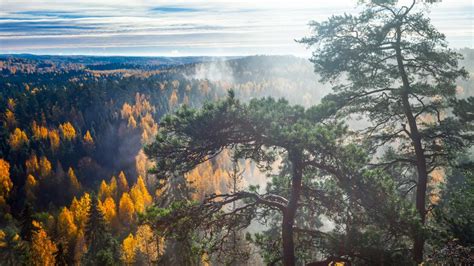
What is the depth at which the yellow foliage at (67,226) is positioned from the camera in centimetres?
6181

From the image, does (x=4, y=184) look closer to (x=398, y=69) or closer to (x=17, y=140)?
(x=17, y=140)

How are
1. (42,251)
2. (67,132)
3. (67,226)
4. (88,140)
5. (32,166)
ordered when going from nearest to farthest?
A: 1. (42,251)
2. (67,226)
3. (32,166)
4. (88,140)
5. (67,132)

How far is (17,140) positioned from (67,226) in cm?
6791

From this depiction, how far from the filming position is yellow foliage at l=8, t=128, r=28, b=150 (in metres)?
116

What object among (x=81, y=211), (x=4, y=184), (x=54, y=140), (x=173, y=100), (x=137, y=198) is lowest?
(x=4, y=184)

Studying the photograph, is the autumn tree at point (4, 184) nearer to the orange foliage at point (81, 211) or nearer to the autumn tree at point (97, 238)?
the orange foliage at point (81, 211)

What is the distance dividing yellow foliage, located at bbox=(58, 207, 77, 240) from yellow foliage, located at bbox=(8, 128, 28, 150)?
6168 cm

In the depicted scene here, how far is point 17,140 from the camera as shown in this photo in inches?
4675

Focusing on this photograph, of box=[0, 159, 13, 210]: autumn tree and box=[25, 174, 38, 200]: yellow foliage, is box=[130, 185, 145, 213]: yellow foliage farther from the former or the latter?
box=[0, 159, 13, 210]: autumn tree

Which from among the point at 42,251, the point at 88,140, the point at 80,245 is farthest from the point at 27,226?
the point at 88,140

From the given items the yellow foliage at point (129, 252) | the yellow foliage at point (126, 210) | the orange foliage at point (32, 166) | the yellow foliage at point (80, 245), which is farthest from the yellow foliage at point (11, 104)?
the yellow foliage at point (129, 252)

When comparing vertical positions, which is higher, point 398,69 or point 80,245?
point 398,69

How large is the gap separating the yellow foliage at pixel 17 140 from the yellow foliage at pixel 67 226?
61682mm

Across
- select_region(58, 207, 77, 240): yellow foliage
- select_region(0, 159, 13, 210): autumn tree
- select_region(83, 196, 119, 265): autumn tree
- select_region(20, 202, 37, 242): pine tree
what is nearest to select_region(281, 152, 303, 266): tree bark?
select_region(83, 196, 119, 265): autumn tree
